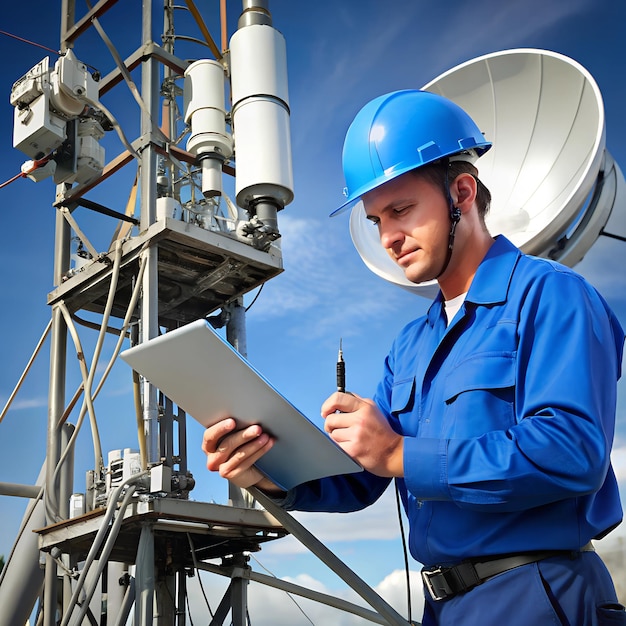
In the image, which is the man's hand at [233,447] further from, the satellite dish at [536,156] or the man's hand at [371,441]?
the satellite dish at [536,156]

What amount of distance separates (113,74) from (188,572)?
5.02m

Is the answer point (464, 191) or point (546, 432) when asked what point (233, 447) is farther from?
point (464, 191)

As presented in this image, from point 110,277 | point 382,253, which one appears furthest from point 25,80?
point 382,253

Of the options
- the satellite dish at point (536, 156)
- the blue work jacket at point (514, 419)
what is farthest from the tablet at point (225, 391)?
the satellite dish at point (536, 156)

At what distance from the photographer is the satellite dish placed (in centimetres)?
360

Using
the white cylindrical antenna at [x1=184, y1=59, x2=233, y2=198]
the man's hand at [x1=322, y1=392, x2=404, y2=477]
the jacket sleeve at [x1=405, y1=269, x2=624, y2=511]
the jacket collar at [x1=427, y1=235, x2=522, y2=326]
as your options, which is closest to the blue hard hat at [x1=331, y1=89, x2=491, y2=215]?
the jacket collar at [x1=427, y1=235, x2=522, y2=326]

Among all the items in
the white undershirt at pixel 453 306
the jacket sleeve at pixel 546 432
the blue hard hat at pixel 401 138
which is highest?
the blue hard hat at pixel 401 138

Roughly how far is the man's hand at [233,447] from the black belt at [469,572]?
47 cm

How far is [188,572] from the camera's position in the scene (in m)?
6.70

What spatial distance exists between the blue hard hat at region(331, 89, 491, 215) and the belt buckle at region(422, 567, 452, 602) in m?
0.91

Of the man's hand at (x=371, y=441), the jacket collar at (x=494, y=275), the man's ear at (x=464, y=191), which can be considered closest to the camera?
the man's hand at (x=371, y=441)

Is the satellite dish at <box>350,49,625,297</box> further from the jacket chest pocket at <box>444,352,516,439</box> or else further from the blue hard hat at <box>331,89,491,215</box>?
the jacket chest pocket at <box>444,352,516,439</box>

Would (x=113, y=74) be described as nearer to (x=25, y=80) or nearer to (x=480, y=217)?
(x=25, y=80)

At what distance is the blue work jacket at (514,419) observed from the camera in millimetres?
1401
